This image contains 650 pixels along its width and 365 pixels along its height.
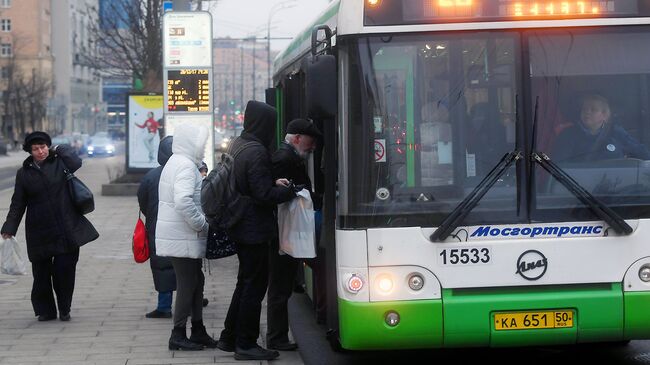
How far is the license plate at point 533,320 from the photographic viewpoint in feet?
23.1

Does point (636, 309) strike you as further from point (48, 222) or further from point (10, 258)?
point (10, 258)

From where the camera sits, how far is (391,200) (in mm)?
7031

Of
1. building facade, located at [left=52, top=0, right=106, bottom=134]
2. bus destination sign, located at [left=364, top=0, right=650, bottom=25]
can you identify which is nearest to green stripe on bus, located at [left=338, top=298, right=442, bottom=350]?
bus destination sign, located at [left=364, top=0, right=650, bottom=25]

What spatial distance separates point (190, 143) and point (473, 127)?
89.4 inches

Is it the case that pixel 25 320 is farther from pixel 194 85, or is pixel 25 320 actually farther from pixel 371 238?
pixel 194 85

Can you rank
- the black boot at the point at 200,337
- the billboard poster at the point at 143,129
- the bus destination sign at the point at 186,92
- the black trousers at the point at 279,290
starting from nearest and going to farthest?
the black trousers at the point at 279,290, the black boot at the point at 200,337, the bus destination sign at the point at 186,92, the billboard poster at the point at 143,129

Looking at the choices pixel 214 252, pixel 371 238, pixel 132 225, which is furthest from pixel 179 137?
pixel 132 225

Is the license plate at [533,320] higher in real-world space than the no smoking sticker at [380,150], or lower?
lower

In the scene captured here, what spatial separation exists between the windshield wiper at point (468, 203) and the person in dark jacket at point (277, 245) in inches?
60.5

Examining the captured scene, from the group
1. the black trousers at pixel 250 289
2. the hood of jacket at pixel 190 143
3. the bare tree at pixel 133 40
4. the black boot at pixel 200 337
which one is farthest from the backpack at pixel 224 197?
the bare tree at pixel 133 40

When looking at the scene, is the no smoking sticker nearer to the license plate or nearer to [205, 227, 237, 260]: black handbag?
the license plate

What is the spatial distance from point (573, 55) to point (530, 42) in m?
0.27

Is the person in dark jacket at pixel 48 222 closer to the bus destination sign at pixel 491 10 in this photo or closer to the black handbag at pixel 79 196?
the black handbag at pixel 79 196

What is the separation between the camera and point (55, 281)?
10.2 m
